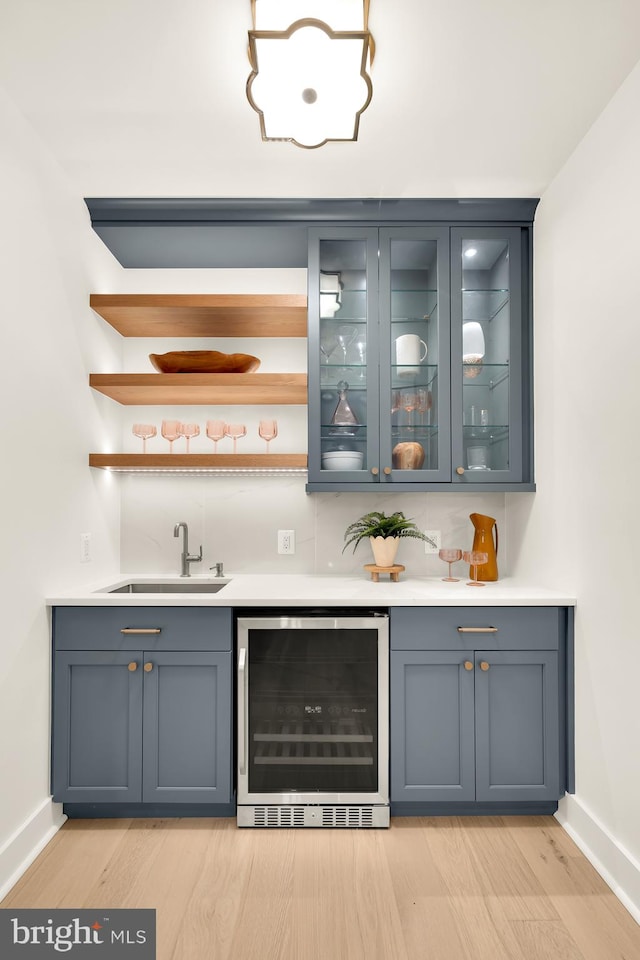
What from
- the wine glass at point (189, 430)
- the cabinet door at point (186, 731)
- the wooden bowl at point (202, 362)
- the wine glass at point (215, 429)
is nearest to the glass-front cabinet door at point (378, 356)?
the wooden bowl at point (202, 362)

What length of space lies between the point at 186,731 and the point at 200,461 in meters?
1.12

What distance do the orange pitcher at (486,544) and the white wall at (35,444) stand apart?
1754mm

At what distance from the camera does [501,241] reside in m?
2.62

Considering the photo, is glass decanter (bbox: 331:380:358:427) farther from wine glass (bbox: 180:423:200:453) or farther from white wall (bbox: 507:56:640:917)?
white wall (bbox: 507:56:640:917)

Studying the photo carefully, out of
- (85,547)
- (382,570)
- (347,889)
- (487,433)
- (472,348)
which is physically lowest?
(347,889)

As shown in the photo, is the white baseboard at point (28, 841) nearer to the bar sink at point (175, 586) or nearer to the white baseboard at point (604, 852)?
the bar sink at point (175, 586)

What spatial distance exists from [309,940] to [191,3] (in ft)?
8.47

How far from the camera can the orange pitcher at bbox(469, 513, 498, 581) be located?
268cm

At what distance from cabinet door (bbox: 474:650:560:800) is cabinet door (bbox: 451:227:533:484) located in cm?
79

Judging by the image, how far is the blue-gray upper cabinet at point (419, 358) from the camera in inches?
101

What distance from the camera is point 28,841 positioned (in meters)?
1.97

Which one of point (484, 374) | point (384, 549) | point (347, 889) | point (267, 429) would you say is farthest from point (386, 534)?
point (347, 889)

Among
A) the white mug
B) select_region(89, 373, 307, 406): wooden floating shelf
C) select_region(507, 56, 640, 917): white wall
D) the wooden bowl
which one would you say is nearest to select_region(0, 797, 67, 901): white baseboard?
select_region(89, 373, 307, 406): wooden floating shelf

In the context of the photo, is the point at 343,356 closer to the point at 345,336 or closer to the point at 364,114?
the point at 345,336
